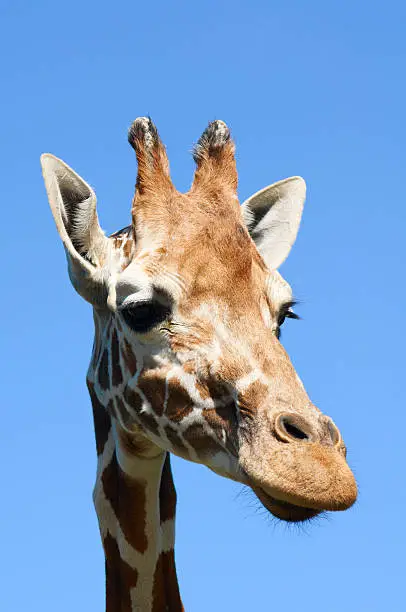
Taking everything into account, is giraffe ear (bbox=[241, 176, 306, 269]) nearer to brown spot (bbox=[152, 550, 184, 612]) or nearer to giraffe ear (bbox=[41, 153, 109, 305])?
giraffe ear (bbox=[41, 153, 109, 305])

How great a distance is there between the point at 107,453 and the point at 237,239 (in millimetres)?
1732

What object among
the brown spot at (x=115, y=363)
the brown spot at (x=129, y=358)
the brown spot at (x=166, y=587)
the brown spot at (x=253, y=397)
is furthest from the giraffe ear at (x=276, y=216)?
the brown spot at (x=166, y=587)

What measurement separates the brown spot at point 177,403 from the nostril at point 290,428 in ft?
2.54

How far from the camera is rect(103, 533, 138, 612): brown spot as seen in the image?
6.47 metres

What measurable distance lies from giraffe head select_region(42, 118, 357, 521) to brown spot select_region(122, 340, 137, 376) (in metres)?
0.01

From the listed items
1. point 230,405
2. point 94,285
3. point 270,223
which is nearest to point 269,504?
point 230,405

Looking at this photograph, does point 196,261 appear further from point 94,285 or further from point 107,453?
point 107,453

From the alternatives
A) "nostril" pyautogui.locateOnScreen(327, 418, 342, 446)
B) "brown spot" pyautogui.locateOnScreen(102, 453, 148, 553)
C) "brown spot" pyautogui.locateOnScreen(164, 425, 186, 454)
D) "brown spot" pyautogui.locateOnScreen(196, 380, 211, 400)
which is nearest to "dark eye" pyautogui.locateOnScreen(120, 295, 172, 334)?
"brown spot" pyautogui.locateOnScreen(196, 380, 211, 400)

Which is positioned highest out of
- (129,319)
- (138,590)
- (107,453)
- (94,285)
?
(94,285)

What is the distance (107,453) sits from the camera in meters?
6.73

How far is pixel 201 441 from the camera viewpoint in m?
5.72

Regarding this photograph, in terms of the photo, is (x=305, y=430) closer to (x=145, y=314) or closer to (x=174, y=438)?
(x=174, y=438)

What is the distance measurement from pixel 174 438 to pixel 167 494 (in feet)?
3.16

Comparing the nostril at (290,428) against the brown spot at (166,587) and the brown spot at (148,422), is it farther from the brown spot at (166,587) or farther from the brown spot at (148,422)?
the brown spot at (166,587)
